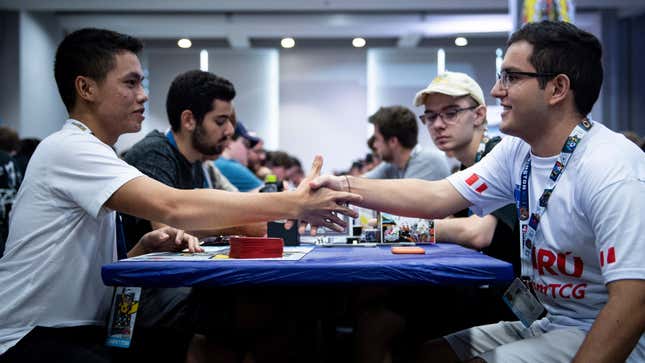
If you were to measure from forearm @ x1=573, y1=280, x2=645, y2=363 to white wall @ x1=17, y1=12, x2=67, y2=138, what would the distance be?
387 inches

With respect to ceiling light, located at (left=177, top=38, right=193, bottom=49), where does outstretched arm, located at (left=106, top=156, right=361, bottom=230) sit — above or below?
below

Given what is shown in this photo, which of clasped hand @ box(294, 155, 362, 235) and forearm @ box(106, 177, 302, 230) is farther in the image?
clasped hand @ box(294, 155, 362, 235)

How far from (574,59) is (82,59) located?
152 centimetres

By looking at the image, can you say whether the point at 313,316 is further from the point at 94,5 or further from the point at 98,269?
the point at 94,5

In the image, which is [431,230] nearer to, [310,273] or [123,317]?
[310,273]

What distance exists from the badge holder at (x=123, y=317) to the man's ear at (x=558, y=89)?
130cm

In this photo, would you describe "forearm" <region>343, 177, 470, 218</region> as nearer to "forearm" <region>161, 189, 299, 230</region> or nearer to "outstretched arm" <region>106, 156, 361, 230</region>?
"outstretched arm" <region>106, 156, 361, 230</region>

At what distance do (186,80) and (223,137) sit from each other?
1.16 ft

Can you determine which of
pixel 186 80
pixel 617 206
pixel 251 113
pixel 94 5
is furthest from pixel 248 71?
pixel 617 206

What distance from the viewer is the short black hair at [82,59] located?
196cm

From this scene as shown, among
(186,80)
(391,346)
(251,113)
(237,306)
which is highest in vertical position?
(251,113)

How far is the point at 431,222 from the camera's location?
7.11 ft

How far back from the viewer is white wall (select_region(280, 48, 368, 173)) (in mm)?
11977

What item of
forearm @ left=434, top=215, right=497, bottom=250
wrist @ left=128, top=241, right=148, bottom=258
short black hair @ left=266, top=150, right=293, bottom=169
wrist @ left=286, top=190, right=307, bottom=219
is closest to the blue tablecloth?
wrist @ left=286, top=190, right=307, bottom=219
